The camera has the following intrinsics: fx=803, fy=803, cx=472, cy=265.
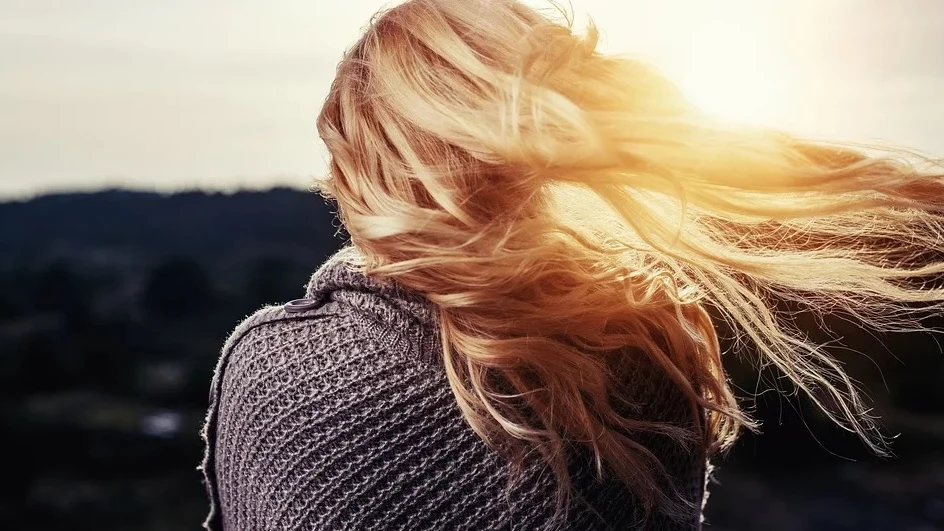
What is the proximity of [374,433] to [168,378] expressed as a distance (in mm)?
3208

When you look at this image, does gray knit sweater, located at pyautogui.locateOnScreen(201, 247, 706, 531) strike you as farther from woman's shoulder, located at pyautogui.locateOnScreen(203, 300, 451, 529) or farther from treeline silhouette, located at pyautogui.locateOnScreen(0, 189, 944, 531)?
treeline silhouette, located at pyautogui.locateOnScreen(0, 189, 944, 531)

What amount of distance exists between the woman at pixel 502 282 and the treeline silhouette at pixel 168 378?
1.93 metres

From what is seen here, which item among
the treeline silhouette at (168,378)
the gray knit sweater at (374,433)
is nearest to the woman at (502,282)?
the gray knit sweater at (374,433)

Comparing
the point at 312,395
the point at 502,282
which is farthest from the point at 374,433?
the point at 502,282

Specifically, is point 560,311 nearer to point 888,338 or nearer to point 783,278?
point 783,278

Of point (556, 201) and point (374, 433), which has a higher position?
point (556, 201)

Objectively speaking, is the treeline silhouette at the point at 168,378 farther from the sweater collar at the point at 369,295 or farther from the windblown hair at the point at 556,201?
the sweater collar at the point at 369,295

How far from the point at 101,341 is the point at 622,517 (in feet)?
11.5

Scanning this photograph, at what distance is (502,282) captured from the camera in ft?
3.31

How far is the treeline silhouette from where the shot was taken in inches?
132

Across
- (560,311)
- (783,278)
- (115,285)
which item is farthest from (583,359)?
(115,285)

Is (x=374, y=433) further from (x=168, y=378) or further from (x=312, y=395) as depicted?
(x=168, y=378)

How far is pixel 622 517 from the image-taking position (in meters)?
1.14

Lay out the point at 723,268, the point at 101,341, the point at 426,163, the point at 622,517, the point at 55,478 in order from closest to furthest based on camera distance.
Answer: the point at 426,163
the point at 622,517
the point at 723,268
the point at 55,478
the point at 101,341
